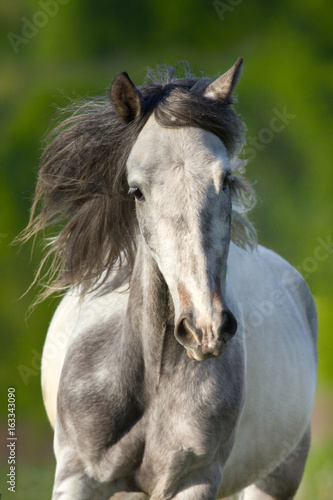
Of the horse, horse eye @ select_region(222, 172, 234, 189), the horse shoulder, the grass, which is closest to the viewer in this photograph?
the horse

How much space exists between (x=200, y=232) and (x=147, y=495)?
1.09m

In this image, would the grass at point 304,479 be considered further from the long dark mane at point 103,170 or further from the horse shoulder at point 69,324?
the long dark mane at point 103,170

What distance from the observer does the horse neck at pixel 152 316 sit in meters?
2.47

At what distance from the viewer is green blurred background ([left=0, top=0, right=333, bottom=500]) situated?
7766 mm

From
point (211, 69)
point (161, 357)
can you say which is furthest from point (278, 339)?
point (211, 69)

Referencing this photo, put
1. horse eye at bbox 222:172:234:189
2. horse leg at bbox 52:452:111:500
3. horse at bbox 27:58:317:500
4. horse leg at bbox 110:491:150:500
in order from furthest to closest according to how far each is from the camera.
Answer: horse leg at bbox 110:491:150:500, horse leg at bbox 52:452:111:500, horse eye at bbox 222:172:234:189, horse at bbox 27:58:317:500

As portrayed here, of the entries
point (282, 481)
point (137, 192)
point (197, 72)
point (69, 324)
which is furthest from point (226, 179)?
point (197, 72)

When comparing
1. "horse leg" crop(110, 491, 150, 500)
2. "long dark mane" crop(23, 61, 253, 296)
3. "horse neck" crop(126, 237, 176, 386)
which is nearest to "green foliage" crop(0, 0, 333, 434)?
"long dark mane" crop(23, 61, 253, 296)

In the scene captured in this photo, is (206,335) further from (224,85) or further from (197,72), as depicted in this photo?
(197,72)

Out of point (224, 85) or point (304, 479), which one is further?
point (304, 479)

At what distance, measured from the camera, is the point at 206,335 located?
80.6 inches

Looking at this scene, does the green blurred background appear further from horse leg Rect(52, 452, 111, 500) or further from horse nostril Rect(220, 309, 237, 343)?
horse nostril Rect(220, 309, 237, 343)

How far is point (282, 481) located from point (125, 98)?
2615mm

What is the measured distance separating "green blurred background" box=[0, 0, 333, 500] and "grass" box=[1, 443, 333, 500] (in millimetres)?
25
